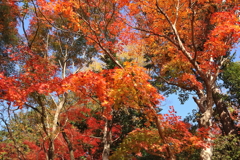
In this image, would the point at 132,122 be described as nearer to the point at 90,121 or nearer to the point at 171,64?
the point at 90,121

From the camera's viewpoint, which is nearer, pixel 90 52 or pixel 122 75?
pixel 122 75

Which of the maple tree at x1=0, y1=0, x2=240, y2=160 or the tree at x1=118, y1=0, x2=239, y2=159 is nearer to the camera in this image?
the maple tree at x1=0, y1=0, x2=240, y2=160

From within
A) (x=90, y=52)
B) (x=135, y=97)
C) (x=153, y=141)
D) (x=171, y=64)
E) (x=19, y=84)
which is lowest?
(x=153, y=141)

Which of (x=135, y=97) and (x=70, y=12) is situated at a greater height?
(x=70, y=12)

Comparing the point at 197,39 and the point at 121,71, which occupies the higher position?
the point at 197,39

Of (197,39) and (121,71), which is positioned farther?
(197,39)

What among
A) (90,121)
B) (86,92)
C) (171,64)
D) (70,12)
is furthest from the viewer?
(90,121)

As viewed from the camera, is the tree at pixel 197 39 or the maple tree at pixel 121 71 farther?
the tree at pixel 197 39

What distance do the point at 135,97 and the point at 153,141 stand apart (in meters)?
2.28

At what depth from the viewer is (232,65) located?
998 centimetres

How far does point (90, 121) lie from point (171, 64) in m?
6.65

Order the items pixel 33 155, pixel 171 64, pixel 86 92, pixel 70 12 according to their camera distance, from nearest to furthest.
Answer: pixel 86 92 → pixel 70 12 → pixel 171 64 → pixel 33 155

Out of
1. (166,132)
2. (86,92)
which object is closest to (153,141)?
(166,132)

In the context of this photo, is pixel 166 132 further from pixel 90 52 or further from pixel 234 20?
pixel 90 52
